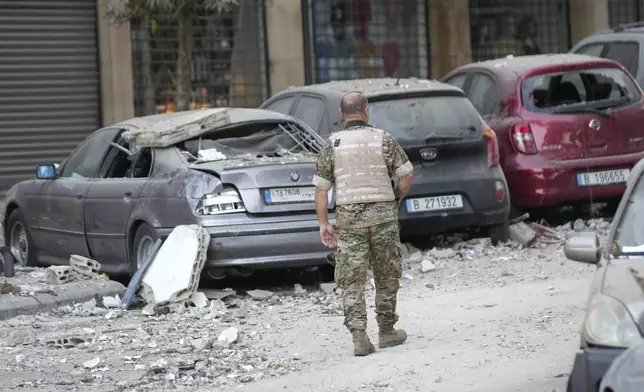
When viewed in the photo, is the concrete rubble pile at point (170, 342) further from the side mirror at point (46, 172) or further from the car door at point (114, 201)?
the side mirror at point (46, 172)

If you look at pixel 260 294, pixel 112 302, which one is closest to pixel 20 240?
pixel 112 302

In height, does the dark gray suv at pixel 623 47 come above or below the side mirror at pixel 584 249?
above

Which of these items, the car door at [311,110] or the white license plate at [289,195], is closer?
the white license plate at [289,195]

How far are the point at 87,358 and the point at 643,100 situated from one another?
7462 millimetres

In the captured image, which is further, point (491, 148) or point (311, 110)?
point (311, 110)

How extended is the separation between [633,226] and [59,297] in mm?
5354

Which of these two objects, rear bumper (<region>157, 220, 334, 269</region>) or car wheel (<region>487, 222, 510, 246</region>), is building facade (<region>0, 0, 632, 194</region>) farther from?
rear bumper (<region>157, 220, 334, 269</region>)

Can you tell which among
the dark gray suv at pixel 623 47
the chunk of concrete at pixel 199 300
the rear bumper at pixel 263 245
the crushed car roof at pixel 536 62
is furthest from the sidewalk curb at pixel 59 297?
the dark gray suv at pixel 623 47

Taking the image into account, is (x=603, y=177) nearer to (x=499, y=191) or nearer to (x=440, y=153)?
(x=499, y=191)

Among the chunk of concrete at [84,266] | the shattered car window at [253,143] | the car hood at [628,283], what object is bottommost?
the chunk of concrete at [84,266]

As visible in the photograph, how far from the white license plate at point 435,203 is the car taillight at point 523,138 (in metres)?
1.47

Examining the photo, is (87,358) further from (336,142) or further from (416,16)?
(416,16)

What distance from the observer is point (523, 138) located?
45.7 feet

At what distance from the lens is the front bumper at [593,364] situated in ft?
19.3
